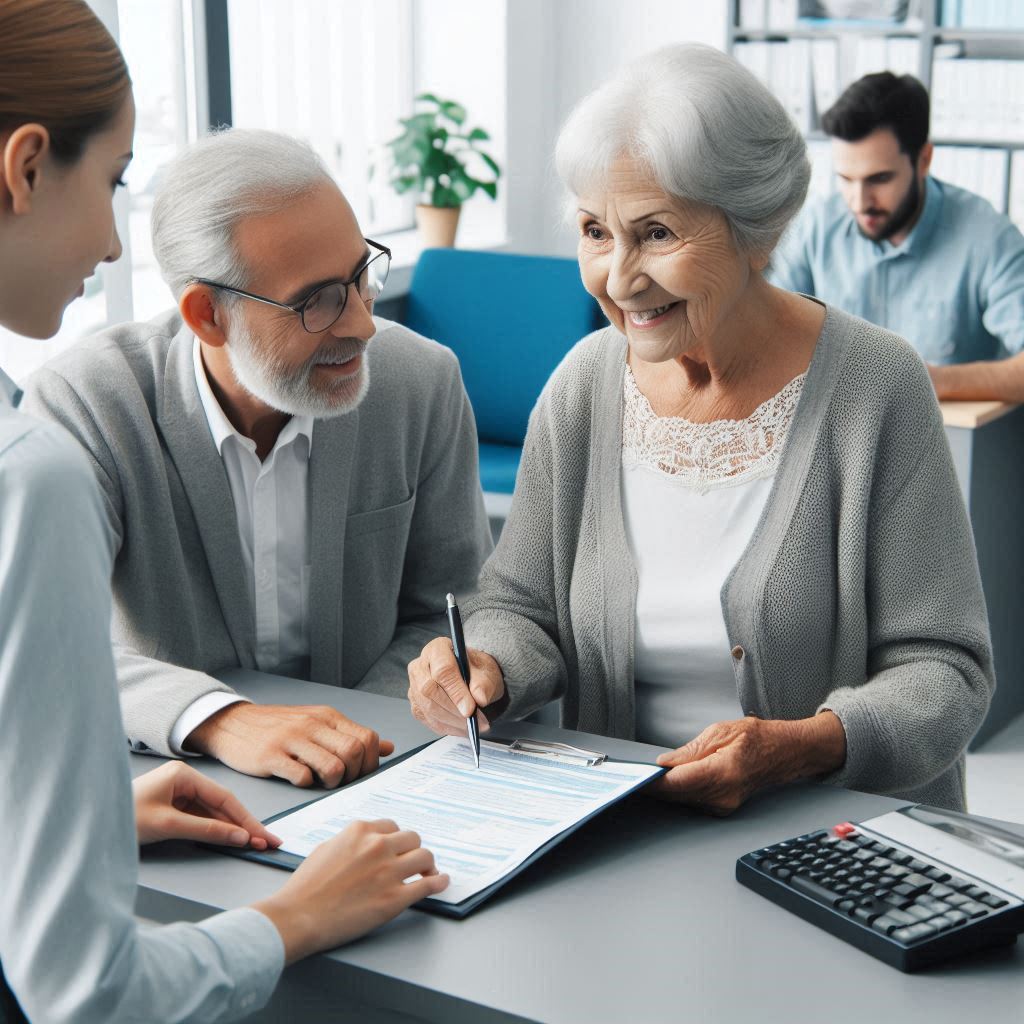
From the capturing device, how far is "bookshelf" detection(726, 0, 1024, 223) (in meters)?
4.52

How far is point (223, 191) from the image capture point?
5.61ft

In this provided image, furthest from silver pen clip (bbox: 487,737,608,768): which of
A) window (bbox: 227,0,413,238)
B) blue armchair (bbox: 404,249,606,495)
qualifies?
window (bbox: 227,0,413,238)

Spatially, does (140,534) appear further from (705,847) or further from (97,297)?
(97,297)

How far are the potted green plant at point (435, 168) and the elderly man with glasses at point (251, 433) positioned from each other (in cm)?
285

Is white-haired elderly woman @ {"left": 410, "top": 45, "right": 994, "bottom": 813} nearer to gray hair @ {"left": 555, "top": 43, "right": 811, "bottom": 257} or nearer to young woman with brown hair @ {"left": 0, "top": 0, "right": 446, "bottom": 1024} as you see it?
gray hair @ {"left": 555, "top": 43, "right": 811, "bottom": 257}

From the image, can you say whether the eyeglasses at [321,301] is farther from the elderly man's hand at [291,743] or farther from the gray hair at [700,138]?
the elderly man's hand at [291,743]

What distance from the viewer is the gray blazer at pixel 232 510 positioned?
1.74 metres

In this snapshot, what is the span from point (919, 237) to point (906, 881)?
285cm

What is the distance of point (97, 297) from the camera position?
12.1 feet

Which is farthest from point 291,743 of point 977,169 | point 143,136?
point 977,169

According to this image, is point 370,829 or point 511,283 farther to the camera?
point 511,283

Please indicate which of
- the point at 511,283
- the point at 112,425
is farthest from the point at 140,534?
the point at 511,283

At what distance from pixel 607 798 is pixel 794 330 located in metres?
0.67

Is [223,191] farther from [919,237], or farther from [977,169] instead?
[977,169]
